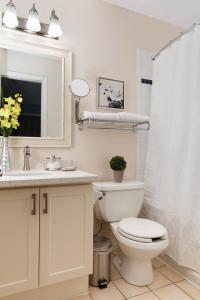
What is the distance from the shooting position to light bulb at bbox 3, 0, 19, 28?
1.58 m

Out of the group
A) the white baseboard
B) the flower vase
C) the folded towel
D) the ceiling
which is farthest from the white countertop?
the ceiling

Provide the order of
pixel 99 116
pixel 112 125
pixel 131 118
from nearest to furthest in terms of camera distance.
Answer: pixel 99 116 → pixel 131 118 → pixel 112 125

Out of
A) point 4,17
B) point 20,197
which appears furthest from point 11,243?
point 4,17

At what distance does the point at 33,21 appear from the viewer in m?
1.66

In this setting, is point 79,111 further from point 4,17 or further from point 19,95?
point 4,17

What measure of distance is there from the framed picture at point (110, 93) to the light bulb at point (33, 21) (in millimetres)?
648

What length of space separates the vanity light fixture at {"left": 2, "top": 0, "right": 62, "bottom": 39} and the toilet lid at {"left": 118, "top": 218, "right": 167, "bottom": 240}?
1.57m

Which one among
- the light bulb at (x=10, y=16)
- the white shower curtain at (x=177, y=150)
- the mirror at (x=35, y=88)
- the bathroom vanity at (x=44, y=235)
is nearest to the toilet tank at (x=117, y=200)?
the white shower curtain at (x=177, y=150)

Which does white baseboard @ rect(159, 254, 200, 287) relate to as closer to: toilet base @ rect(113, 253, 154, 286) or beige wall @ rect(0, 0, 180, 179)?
toilet base @ rect(113, 253, 154, 286)

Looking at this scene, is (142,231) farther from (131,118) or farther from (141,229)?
(131,118)

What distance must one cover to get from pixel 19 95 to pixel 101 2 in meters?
1.17

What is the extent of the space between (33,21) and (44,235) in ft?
5.01

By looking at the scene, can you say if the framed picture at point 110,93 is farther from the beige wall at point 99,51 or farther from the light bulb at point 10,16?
the light bulb at point 10,16

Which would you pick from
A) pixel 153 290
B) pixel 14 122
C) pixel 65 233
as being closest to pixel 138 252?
pixel 153 290
